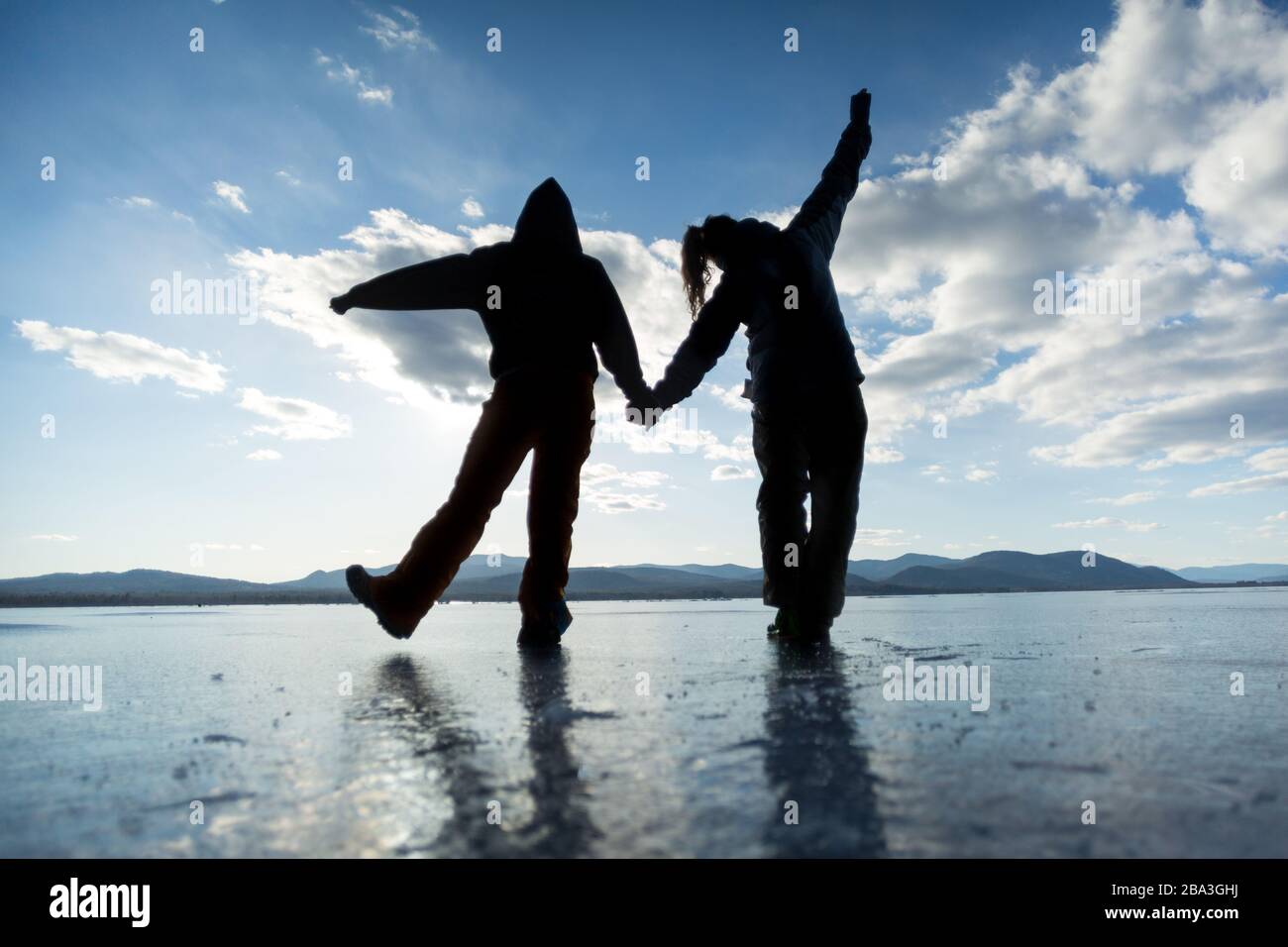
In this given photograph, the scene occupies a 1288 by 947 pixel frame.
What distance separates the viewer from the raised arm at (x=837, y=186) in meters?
4.11

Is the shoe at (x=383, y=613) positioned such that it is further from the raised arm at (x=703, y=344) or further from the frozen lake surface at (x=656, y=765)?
the raised arm at (x=703, y=344)

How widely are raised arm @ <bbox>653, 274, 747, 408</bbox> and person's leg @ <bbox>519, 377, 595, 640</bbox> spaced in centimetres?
43

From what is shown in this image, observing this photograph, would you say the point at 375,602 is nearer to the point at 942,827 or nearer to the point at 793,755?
the point at 793,755

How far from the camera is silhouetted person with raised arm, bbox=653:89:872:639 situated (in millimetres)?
3572

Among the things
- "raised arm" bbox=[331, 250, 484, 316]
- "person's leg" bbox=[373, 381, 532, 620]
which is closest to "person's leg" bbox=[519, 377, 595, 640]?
"person's leg" bbox=[373, 381, 532, 620]

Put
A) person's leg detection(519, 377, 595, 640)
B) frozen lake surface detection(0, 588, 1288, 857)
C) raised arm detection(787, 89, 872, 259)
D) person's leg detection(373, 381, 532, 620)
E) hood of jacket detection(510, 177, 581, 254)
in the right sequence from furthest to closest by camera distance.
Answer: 1. raised arm detection(787, 89, 872, 259)
2. hood of jacket detection(510, 177, 581, 254)
3. person's leg detection(519, 377, 595, 640)
4. person's leg detection(373, 381, 532, 620)
5. frozen lake surface detection(0, 588, 1288, 857)

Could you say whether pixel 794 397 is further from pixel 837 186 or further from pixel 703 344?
pixel 837 186

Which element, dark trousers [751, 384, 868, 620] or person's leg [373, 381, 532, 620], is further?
dark trousers [751, 384, 868, 620]

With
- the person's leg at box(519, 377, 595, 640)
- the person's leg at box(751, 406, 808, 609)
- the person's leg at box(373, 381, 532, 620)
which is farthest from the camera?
the person's leg at box(751, 406, 808, 609)

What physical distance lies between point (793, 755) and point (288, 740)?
3.37ft

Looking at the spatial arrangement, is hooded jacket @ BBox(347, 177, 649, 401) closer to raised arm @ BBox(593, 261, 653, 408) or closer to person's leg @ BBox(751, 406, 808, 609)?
raised arm @ BBox(593, 261, 653, 408)

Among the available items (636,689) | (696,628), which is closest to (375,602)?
(636,689)

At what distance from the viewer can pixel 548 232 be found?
3.74 m
